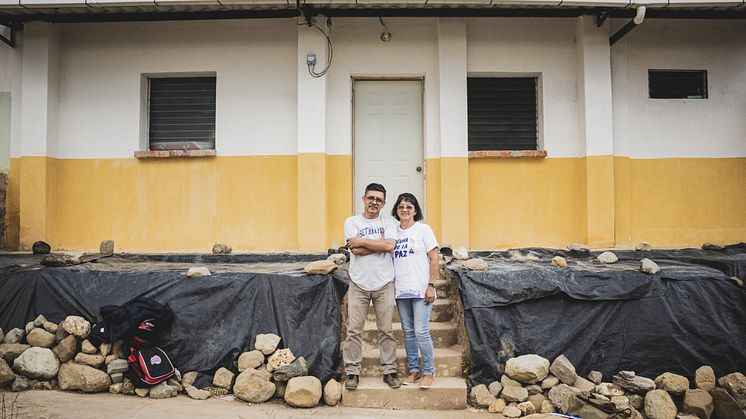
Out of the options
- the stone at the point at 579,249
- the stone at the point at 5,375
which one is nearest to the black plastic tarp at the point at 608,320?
the stone at the point at 579,249

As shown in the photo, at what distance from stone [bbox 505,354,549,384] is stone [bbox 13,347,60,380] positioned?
446 centimetres

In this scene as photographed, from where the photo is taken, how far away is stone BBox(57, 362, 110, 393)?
4.40 meters

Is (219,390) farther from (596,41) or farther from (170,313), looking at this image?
(596,41)

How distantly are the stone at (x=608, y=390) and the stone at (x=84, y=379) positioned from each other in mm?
4566

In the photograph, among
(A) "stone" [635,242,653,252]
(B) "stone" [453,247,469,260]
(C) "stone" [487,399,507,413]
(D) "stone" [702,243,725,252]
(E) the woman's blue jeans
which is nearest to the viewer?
(E) the woman's blue jeans

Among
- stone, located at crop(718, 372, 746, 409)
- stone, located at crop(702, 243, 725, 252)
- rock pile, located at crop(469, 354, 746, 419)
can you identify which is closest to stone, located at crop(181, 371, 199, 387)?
rock pile, located at crop(469, 354, 746, 419)

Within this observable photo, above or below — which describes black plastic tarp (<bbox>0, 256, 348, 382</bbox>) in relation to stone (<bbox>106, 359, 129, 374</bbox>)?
above

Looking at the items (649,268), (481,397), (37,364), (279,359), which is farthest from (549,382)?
(37,364)

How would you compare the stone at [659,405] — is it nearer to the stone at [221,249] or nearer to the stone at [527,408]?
the stone at [527,408]

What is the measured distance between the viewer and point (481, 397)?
4.40m

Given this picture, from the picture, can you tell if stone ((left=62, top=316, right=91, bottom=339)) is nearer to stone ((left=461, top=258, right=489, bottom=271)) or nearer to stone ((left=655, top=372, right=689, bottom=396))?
stone ((left=461, top=258, right=489, bottom=271))

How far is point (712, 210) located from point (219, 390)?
7625mm

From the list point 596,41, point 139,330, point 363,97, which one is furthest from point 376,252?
point 596,41

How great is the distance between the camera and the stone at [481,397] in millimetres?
4387
